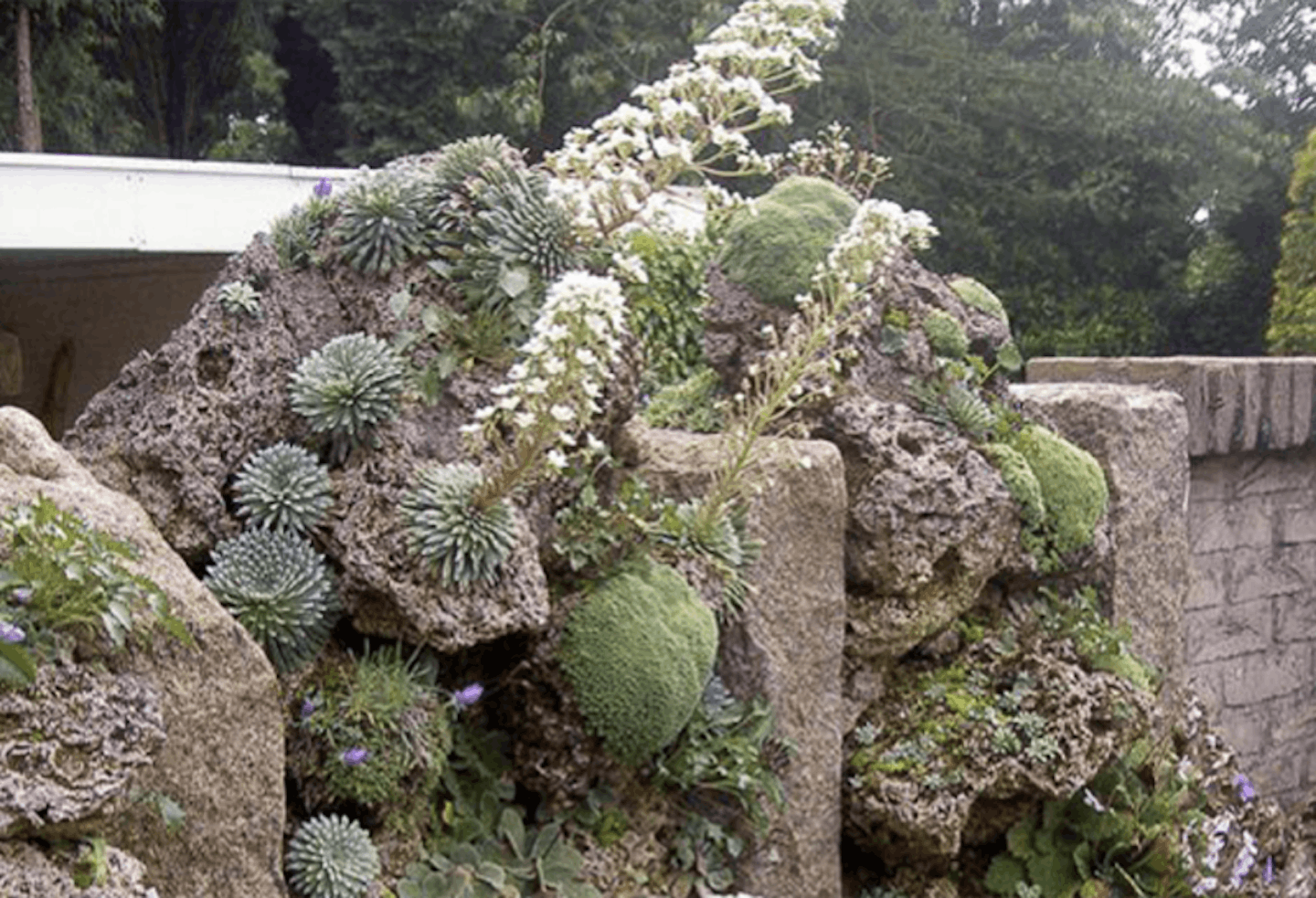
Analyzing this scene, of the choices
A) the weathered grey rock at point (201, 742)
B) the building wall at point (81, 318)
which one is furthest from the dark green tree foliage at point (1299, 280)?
the weathered grey rock at point (201, 742)

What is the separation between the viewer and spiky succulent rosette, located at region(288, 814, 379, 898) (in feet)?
10.5

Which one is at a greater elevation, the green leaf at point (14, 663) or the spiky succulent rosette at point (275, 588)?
the green leaf at point (14, 663)

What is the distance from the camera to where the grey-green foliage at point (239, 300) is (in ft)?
12.1

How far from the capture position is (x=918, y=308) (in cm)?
513

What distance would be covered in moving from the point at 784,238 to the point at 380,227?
1483mm

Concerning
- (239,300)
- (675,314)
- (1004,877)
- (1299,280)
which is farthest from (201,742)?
(1299,280)

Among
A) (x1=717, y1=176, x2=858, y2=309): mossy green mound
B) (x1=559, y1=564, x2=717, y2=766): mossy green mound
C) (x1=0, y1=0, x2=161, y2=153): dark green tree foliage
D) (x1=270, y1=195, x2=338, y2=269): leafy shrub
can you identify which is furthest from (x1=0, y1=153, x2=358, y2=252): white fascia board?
(x1=0, y1=0, x2=161, y2=153): dark green tree foliage

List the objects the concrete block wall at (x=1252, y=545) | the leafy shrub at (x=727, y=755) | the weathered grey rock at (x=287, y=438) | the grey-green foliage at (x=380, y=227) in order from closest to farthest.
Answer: the weathered grey rock at (x=287, y=438) < the grey-green foliage at (x=380, y=227) < the leafy shrub at (x=727, y=755) < the concrete block wall at (x=1252, y=545)

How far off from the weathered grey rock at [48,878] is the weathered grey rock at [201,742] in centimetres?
18

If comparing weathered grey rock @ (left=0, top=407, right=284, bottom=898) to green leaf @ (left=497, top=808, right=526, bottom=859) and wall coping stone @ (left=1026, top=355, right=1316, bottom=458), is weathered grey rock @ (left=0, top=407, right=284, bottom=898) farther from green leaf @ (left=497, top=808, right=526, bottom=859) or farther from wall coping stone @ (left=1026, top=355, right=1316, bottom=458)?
wall coping stone @ (left=1026, top=355, right=1316, bottom=458)

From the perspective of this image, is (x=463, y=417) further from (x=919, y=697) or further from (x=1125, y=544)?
(x=1125, y=544)

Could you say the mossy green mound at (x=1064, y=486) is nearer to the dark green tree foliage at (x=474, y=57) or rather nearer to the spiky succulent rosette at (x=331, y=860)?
the spiky succulent rosette at (x=331, y=860)

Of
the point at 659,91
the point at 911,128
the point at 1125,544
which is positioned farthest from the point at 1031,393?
the point at 911,128

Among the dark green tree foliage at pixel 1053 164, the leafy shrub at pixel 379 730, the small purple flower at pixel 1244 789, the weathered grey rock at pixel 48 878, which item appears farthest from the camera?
the dark green tree foliage at pixel 1053 164
